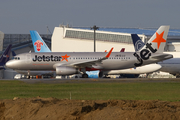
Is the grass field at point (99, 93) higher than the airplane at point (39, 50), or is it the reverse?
the airplane at point (39, 50)

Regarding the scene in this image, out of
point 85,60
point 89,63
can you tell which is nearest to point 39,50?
point 85,60

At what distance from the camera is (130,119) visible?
887cm

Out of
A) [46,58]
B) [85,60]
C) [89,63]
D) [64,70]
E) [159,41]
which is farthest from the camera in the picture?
[159,41]

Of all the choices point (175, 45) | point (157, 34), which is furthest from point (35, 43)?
point (175, 45)

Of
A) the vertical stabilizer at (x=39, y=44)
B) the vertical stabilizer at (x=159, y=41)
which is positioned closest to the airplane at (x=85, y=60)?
the vertical stabilizer at (x=159, y=41)

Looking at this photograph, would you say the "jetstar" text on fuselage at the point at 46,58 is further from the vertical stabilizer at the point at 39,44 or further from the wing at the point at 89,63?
the vertical stabilizer at the point at 39,44

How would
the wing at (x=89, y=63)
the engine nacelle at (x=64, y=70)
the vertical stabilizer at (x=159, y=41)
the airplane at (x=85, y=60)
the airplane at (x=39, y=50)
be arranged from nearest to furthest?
the engine nacelle at (x=64, y=70)
the wing at (x=89, y=63)
the airplane at (x=85, y=60)
the vertical stabilizer at (x=159, y=41)
the airplane at (x=39, y=50)

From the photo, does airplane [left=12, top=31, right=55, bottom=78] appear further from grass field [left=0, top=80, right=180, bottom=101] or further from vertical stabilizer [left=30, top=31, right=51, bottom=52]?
grass field [left=0, top=80, right=180, bottom=101]

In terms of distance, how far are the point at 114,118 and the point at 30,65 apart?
3331 centimetres

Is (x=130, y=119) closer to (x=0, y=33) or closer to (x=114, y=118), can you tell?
(x=114, y=118)

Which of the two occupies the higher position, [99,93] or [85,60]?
[85,60]

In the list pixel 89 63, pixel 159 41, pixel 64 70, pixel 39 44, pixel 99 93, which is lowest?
pixel 99 93

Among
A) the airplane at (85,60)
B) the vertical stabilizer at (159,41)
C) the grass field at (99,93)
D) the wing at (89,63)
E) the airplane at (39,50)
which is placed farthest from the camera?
the airplane at (39,50)

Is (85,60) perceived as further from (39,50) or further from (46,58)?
(39,50)
